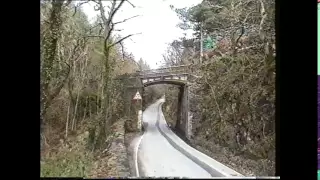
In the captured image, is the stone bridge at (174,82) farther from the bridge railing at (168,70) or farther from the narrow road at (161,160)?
the narrow road at (161,160)

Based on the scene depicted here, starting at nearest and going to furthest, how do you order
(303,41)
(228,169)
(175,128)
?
(303,41) < (228,169) < (175,128)

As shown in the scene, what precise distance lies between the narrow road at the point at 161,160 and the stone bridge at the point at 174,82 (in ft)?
0.36

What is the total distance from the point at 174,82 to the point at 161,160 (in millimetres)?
372

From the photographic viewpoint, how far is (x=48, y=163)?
1.46 meters

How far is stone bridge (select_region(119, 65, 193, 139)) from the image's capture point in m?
1.57

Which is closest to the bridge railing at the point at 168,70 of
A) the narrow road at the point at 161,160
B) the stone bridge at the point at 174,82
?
the stone bridge at the point at 174,82

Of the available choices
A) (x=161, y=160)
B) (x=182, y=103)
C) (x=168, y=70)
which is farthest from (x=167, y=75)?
(x=161, y=160)

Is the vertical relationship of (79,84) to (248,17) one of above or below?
below

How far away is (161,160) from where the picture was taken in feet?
4.88

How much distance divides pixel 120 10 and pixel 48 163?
74cm

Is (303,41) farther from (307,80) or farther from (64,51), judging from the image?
(64,51)

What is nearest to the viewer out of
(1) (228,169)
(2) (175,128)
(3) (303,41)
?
(3) (303,41)

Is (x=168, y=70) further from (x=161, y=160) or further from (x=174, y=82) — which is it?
(x=161, y=160)
